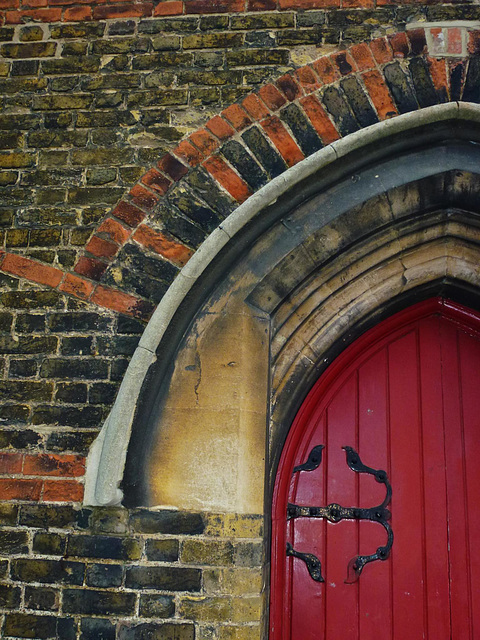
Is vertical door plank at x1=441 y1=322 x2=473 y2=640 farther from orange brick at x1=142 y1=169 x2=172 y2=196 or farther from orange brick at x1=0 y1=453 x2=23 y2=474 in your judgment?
orange brick at x1=0 y1=453 x2=23 y2=474

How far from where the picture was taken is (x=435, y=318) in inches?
116

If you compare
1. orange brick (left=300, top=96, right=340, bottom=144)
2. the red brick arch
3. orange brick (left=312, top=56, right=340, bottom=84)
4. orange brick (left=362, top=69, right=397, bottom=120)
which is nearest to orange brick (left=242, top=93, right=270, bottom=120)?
the red brick arch

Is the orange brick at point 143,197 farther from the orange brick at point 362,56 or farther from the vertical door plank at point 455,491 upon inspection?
the vertical door plank at point 455,491

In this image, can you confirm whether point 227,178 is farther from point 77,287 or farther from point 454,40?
point 454,40

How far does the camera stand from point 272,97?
2568mm

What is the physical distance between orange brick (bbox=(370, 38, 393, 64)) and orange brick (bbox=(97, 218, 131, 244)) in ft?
4.23

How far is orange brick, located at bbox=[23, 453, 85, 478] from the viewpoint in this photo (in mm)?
2275

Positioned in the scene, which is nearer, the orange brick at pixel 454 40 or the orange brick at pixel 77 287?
the orange brick at pixel 77 287

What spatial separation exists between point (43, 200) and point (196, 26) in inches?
41.2

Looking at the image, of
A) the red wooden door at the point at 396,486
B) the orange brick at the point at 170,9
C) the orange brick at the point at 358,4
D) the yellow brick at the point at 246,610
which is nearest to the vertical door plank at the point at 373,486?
the red wooden door at the point at 396,486

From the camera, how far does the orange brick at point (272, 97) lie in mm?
2557

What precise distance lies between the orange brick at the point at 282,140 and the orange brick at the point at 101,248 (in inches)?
31.0

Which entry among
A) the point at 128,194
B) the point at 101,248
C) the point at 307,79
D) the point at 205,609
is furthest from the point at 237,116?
the point at 205,609

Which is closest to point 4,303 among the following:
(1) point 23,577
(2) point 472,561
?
(1) point 23,577
